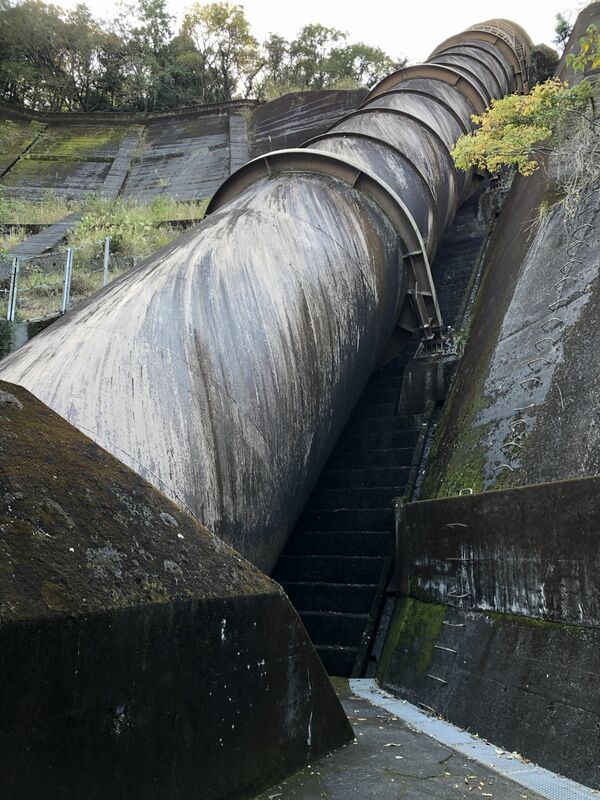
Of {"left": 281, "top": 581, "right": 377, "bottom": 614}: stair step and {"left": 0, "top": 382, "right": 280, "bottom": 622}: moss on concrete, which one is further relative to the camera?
{"left": 281, "top": 581, "right": 377, "bottom": 614}: stair step

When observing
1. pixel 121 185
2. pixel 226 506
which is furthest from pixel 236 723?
pixel 121 185

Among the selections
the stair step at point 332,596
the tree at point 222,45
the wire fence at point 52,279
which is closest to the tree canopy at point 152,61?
the tree at point 222,45

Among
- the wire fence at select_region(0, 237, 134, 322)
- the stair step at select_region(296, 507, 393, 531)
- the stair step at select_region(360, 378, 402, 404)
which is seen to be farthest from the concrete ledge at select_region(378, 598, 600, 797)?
the wire fence at select_region(0, 237, 134, 322)

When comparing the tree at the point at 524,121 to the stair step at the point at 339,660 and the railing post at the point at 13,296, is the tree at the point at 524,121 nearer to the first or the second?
the stair step at the point at 339,660

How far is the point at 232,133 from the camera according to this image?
20578 millimetres

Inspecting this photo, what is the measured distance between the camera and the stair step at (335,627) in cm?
509

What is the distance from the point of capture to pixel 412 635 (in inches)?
173

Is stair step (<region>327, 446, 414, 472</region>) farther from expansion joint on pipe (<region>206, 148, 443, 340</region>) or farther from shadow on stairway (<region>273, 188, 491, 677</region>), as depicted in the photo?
expansion joint on pipe (<region>206, 148, 443, 340</region>)

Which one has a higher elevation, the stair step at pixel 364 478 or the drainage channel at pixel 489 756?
the stair step at pixel 364 478

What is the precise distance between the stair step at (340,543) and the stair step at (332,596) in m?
0.37

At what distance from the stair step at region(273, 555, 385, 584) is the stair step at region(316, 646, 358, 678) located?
666 mm

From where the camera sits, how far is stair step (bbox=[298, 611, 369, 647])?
5.09m

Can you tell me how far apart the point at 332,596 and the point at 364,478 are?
1452 mm

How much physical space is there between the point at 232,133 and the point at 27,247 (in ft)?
36.5
